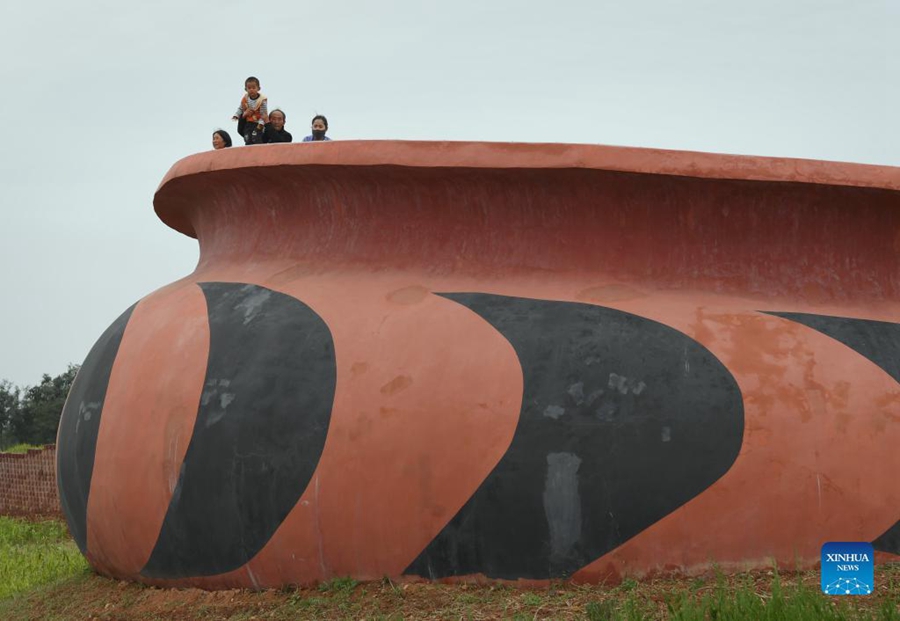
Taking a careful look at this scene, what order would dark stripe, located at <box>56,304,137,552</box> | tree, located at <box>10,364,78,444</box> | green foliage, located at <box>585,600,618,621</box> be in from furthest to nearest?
tree, located at <box>10,364,78,444</box>
dark stripe, located at <box>56,304,137,552</box>
green foliage, located at <box>585,600,618,621</box>

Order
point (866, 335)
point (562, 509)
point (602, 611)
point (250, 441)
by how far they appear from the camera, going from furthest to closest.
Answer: point (866, 335) < point (250, 441) < point (562, 509) < point (602, 611)

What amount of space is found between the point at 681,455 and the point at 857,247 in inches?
67.6

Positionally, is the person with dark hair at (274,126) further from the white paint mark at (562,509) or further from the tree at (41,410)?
the tree at (41,410)

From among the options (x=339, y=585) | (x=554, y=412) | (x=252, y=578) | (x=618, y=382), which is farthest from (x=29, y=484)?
(x=618, y=382)

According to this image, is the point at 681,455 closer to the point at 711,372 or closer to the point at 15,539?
the point at 711,372

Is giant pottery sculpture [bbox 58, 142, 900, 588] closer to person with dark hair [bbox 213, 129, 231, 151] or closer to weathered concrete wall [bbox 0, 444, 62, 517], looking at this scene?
person with dark hair [bbox 213, 129, 231, 151]

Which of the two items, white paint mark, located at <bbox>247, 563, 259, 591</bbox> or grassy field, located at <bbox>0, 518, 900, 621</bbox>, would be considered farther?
white paint mark, located at <bbox>247, 563, 259, 591</bbox>

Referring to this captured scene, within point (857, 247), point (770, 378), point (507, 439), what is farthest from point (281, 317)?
point (857, 247)

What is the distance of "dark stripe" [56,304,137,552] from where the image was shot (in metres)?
6.18

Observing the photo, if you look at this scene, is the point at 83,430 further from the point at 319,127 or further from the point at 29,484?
the point at 29,484

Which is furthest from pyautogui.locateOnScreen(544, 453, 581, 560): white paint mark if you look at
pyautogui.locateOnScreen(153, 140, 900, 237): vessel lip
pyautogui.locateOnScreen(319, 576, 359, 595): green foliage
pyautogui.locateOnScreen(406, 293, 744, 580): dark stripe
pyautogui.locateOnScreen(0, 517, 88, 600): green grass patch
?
pyautogui.locateOnScreen(0, 517, 88, 600): green grass patch

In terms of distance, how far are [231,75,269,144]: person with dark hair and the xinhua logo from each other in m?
5.25

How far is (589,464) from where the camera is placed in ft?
16.4

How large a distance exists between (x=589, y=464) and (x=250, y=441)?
1.72 m
